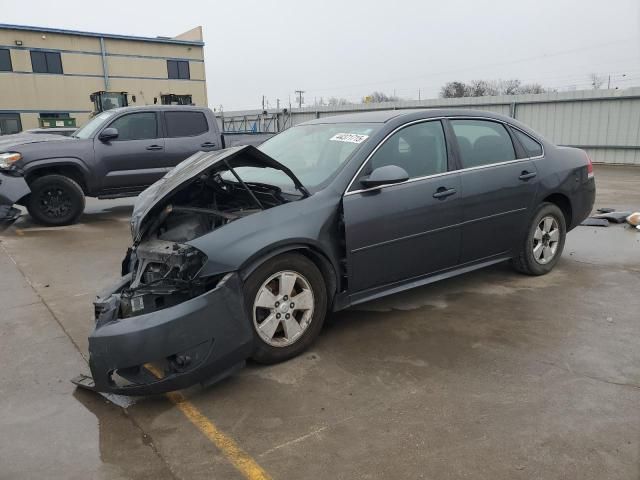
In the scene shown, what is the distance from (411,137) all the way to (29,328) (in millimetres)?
3531

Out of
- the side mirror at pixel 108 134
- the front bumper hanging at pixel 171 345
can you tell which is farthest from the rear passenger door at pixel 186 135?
the front bumper hanging at pixel 171 345

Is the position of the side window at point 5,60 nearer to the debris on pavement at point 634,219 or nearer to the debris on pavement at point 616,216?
the debris on pavement at point 616,216

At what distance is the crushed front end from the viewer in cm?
286

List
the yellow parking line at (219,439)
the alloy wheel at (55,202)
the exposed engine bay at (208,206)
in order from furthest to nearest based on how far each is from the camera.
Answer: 1. the alloy wheel at (55,202)
2. the exposed engine bay at (208,206)
3. the yellow parking line at (219,439)

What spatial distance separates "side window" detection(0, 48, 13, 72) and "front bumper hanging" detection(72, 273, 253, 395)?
35.9m

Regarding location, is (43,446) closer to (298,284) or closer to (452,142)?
(298,284)

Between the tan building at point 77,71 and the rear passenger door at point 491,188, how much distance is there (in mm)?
29828

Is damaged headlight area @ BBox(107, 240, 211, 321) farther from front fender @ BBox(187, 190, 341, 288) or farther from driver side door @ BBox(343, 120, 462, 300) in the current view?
driver side door @ BBox(343, 120, 462, 300)

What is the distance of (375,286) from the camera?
394 centimetres

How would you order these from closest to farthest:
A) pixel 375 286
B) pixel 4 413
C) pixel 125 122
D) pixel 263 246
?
pixel 4 413, pixel 263 246, pixel 375 286, pixel 125 122

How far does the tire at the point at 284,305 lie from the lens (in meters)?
3.32

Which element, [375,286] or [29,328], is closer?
[375,286]

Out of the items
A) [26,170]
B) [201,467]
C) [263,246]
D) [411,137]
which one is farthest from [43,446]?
[26,170]

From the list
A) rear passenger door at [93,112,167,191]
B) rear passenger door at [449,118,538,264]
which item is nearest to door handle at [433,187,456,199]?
rear passenger door at [449,118,538,264]
